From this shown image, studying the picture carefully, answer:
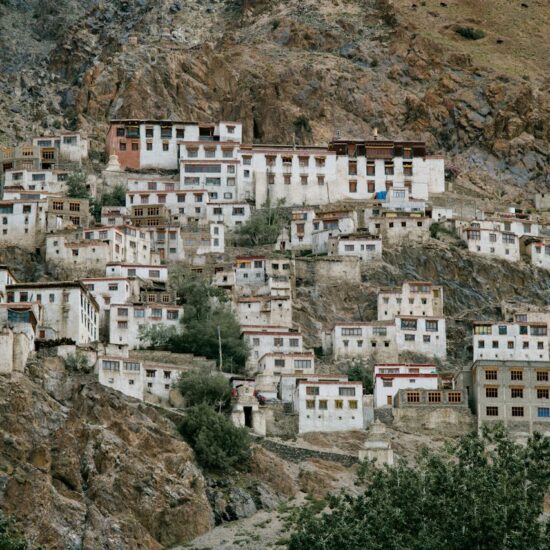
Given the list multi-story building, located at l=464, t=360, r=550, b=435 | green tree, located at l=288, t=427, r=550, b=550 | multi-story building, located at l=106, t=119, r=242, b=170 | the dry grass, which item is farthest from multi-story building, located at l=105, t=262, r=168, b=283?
the dry grass

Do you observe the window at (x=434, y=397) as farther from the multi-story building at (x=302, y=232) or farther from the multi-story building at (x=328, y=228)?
the multi-story building at (x=302, y=232)

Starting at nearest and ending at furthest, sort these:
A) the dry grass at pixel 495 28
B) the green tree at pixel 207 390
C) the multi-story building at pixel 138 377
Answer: the multi-story building at pixel 138 377
the green tree at pixel 207 390
the dry grass at pixel 495 28

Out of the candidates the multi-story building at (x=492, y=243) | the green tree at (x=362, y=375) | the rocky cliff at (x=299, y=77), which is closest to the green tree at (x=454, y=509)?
the green tree at (x=362, y=375)

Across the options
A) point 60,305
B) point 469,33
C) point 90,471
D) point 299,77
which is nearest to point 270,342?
point 60,305

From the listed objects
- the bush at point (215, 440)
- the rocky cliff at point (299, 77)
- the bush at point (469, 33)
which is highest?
the bush at point (469, 33)

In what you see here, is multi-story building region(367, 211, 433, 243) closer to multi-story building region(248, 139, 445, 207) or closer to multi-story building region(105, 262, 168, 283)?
multi-story building region(248, 139, 445, 207)

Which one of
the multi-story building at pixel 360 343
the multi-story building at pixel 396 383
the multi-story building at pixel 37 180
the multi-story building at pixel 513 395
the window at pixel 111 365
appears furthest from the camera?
the multi-story building at pixel 37 180

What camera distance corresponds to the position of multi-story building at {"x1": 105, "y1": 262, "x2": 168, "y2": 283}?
4434 inches

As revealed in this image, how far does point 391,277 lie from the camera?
380ft

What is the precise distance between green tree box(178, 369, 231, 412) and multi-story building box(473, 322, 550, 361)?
708 inches

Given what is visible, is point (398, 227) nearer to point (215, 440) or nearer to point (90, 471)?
point (215, 440)

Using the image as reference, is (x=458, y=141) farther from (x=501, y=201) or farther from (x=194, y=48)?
(x=194, y=48)

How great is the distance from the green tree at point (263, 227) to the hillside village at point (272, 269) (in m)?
0.19

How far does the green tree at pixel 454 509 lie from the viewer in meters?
68.7
